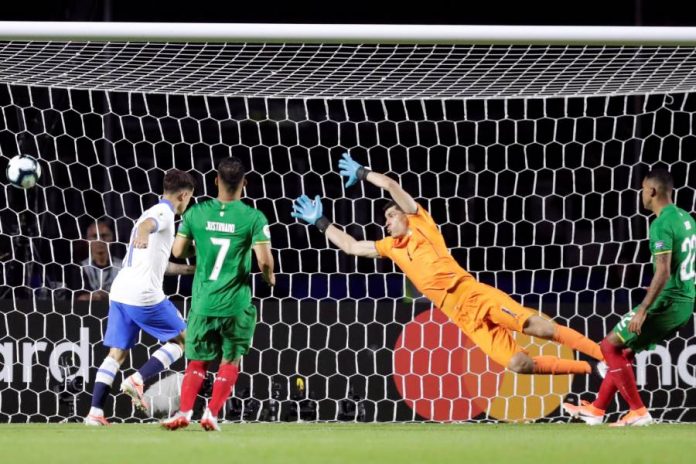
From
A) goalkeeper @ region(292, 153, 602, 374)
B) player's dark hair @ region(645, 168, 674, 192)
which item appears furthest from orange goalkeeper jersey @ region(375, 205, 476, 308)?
player's dark hair @ region(645, 168, 674, 192)

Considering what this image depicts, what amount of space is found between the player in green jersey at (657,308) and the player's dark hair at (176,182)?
275cm

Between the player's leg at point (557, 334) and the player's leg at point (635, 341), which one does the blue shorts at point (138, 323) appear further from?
the player's leg at point (635, 341)

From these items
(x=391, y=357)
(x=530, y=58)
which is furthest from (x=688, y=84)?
(x=391, y=357)

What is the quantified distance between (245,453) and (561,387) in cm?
406

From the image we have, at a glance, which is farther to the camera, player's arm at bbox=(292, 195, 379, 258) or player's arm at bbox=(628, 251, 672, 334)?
player's arm at bbox=(292, 195, 379, 258)

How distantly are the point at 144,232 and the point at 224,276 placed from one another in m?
0.64

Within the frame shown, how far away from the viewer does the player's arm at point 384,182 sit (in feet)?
25.3

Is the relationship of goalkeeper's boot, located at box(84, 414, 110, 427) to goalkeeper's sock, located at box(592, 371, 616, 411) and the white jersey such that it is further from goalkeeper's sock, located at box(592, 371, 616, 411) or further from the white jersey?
goalkeeper's sock, located at box(592, 371, 616, 411)

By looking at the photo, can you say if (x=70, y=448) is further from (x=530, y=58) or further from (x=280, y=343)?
(x=530, y=58)

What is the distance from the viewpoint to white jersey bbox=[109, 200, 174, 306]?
7824 millimetres

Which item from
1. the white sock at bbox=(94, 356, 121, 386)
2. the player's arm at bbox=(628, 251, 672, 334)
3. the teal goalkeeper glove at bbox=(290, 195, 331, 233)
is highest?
the teal goalkeeper glove at bbox=(290, 195, 331, 233)

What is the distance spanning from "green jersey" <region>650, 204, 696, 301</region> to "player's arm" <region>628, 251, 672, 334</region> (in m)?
0.04

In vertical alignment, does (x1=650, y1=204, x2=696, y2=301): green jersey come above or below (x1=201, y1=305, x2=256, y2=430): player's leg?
above

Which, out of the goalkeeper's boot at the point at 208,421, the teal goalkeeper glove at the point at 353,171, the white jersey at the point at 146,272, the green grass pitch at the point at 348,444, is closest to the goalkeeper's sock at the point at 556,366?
the green grass pitch at the point at 348,444
